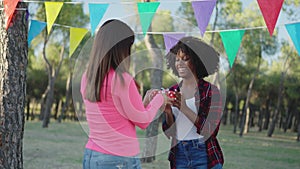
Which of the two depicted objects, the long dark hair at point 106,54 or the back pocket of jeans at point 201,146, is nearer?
the long dark hair at point 106,54

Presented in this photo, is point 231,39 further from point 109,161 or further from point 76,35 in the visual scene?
point 109,161

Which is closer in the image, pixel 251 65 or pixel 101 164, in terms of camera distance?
pixel 101 164

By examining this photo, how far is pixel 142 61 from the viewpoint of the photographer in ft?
9.41

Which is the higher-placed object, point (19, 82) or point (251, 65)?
point (19, 82)

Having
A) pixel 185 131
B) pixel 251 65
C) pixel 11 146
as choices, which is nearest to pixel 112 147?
pixel 185 131

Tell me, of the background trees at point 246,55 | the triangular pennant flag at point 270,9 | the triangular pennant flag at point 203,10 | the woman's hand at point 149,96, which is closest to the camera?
the woman's hand at point 149,96

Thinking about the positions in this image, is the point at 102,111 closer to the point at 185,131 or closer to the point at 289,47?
the point at 185,131

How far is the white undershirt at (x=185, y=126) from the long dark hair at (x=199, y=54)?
21 cm

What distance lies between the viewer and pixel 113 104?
218 centimetres

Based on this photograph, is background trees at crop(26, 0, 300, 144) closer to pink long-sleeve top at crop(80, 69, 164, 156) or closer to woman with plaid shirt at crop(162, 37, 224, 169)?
woman with plaid shirt at crop(162, 37, 224, 169)

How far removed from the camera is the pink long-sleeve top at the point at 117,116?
2.14m

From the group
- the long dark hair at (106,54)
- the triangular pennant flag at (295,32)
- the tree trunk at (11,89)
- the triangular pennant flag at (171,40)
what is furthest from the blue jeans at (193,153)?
the triangular pennant flag at (295,32)

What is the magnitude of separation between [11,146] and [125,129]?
2484mm

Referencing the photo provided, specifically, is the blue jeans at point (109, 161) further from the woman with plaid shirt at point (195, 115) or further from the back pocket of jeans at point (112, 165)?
the woman with plaid shirt at point (195, 115)
